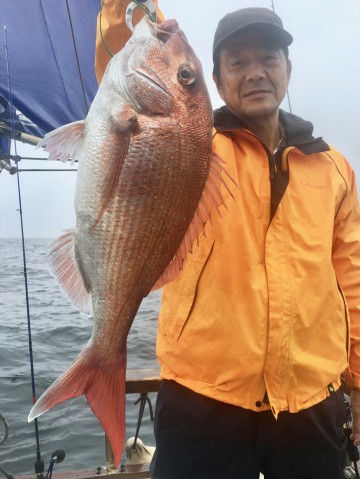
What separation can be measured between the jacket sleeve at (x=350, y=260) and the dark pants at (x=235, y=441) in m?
0.34

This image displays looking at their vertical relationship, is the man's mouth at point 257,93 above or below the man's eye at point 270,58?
below

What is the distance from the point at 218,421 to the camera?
177 cm

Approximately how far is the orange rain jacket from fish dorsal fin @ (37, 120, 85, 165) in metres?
0.62

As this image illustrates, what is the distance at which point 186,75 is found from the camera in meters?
1.48

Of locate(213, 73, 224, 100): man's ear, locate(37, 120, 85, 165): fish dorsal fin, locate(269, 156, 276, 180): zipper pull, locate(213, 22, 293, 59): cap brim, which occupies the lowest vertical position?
locate(269, 156, 276, 180): zipper pull

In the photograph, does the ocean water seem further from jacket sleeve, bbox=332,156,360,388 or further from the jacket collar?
jacket sleeve, bbox=332,156,360,388

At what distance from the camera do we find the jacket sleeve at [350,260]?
83.6 inches

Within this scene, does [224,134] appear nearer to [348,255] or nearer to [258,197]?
[258,197]

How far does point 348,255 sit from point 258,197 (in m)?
0.61

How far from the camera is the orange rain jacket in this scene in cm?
176

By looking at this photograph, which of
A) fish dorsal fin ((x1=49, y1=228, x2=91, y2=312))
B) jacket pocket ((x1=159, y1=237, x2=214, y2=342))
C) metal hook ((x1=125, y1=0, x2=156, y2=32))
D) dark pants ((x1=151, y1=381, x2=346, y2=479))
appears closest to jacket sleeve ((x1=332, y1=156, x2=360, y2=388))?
dark pants ((x1=151, y1=381, x2=346, y2=479))

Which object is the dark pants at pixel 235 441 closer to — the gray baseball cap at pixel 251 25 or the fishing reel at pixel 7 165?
the gray baseball cap at pixel 251 25

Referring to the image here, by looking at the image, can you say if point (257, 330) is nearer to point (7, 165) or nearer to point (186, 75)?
point (186, 75)

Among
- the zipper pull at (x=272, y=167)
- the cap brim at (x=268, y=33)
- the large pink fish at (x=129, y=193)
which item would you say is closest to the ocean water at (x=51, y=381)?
the large pink fish at (x=129, y=193)
